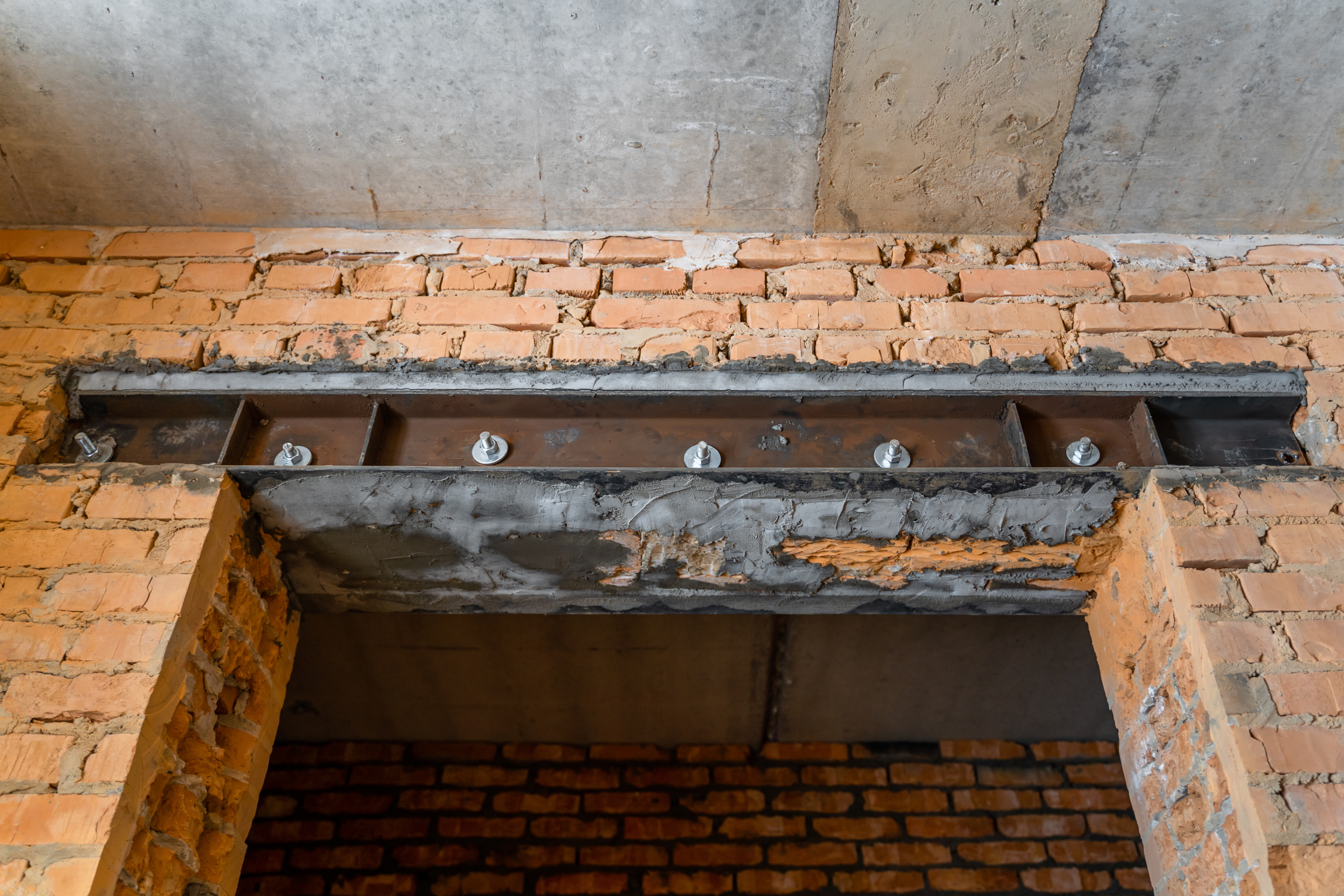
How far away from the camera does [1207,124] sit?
78.4 inches

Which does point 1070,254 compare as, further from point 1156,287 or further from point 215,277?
point 215,277

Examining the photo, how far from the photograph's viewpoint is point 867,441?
1.84 meters

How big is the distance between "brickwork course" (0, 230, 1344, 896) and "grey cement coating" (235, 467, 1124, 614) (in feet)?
0.40

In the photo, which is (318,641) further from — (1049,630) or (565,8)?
(1049,630)

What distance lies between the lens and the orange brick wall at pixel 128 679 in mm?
1253

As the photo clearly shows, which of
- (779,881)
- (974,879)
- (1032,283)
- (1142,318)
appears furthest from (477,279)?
(974,879)

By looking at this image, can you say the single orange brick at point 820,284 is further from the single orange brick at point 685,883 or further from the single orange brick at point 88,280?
the single orange brick at point 685,883

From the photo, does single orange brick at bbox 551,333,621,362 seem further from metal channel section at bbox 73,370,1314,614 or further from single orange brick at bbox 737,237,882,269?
single orange brick at bbox 737,237,882,269

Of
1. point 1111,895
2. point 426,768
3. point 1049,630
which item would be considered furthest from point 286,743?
point 1111,895

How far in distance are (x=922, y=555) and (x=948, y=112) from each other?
3.63 ft

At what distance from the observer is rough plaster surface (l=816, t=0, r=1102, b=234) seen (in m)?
1.85

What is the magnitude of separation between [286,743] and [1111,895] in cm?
359

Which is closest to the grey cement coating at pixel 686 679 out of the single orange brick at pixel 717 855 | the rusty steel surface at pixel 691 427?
the single orange brick at pixel 717 855

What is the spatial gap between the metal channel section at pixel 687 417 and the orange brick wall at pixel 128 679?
0.24m
